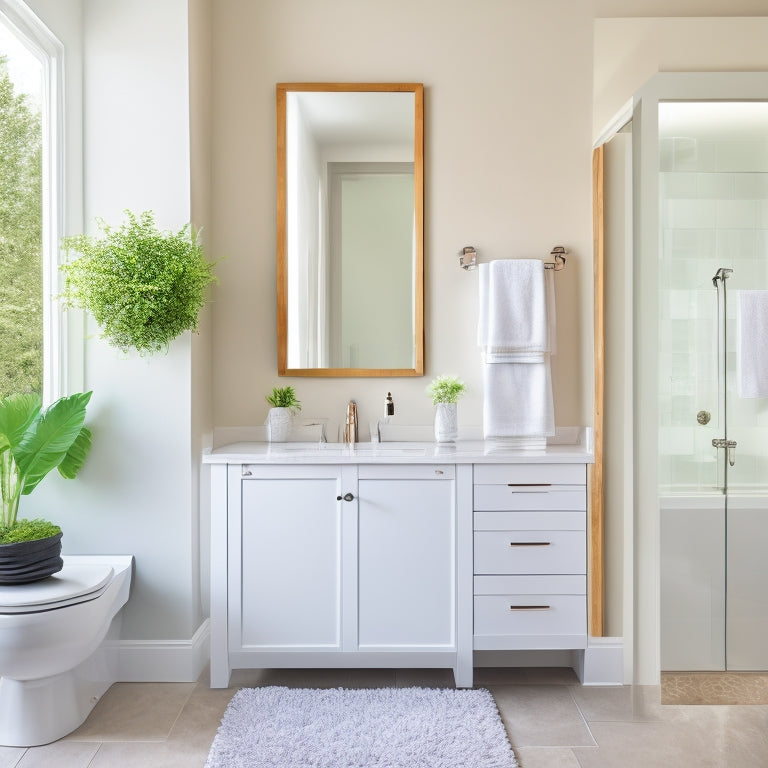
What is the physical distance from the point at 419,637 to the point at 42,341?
5.39ft

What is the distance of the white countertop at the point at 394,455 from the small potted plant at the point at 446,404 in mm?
50

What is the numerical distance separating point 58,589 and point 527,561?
4.83ft

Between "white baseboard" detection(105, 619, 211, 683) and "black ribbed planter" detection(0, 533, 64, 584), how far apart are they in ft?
1.67

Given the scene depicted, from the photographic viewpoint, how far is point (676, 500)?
2094mm

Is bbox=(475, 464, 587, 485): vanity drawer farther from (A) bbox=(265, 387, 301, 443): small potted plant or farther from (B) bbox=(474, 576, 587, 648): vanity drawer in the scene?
(A) bbox=(265, 387, 301, 443): small potted plant

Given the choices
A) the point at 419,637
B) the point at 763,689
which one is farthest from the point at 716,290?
the point at 419,637

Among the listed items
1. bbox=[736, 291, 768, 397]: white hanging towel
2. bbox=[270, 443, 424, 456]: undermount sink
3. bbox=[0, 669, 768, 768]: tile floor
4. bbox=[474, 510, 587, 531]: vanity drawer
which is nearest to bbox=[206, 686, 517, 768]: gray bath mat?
bbox=[0, 669, 768, 768]: tile floor

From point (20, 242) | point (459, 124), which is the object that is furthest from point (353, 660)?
point (459, 124)

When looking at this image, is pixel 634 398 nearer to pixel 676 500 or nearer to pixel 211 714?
pixel 676 500

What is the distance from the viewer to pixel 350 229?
2531 millimetres

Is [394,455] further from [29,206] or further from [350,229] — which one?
[29,206]

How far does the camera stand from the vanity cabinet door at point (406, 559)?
2.14 m

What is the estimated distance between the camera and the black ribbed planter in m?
1.85

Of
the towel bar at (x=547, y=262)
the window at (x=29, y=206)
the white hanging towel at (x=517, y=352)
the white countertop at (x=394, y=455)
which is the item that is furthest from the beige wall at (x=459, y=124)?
the window at (x=29, y=206)
